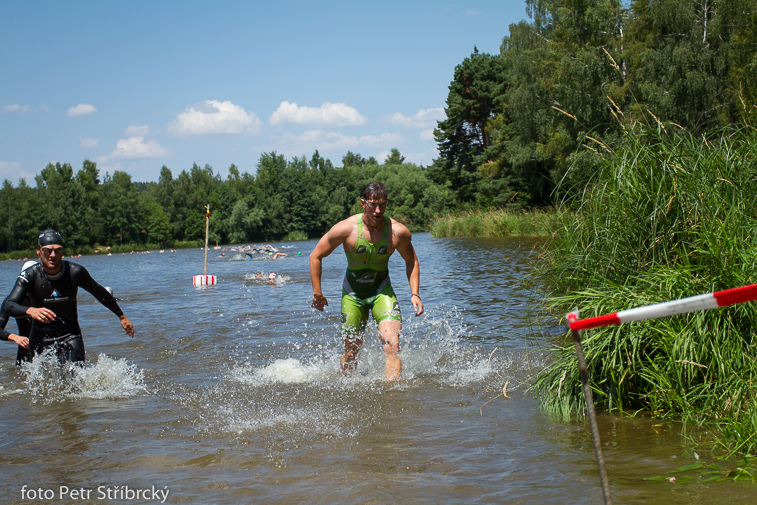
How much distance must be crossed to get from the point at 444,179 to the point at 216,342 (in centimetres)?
5619

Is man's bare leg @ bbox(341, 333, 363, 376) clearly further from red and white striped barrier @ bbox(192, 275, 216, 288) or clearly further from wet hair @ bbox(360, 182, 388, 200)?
red and white striped barrier @ bbox(192, 275, 216, 288)

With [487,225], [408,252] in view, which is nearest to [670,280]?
[408,252]

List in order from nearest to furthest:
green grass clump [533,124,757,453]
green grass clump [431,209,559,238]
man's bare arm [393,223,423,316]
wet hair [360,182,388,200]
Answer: green grass clump [533,124,757,453] < wet hair [360,182,388,200] < man's bare arm [393,223,423,316] < green grass clump [431,209,559,238]

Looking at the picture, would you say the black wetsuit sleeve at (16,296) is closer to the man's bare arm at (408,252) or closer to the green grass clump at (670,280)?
the man's bare arm at (408,252)

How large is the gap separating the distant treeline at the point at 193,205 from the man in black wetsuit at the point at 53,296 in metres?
60.9

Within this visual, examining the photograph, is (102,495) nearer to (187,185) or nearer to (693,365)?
(693,365)

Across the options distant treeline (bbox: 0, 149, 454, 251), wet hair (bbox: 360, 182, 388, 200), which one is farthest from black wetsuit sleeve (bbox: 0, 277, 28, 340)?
distant treeline (bbox: 0, 149, 454, 251)

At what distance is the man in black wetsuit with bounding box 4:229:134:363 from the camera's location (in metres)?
6.23

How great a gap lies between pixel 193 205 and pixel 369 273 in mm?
108588

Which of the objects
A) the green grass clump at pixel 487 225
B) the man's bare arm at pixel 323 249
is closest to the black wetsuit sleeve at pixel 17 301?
the man's bare arm at pixel 323 249

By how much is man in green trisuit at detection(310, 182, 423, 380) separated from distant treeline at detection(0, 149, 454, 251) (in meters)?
60.3

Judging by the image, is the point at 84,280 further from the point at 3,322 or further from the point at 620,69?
the point at 620,69

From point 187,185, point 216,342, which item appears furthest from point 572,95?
point 187,185

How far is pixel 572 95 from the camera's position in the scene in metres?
31.3
